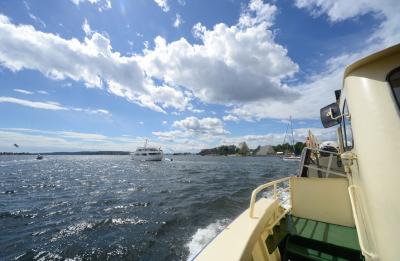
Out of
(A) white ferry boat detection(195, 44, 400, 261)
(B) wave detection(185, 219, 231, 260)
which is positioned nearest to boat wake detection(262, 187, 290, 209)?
(A) white ferry boat detection(195, 44, 400, 261)

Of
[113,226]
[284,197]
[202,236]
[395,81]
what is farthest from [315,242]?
[113,226]

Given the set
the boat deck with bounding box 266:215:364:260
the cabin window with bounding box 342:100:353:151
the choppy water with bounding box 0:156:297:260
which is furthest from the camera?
the choppy water with bounding box 0:156:297:260

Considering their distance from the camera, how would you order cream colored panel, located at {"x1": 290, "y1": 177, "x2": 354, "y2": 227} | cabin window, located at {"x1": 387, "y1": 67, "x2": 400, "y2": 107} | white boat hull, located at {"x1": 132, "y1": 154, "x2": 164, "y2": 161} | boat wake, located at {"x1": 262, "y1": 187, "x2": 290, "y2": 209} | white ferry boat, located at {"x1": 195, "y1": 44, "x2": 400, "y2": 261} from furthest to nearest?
white boat hull, located at {"x1": 132, "y1": 154, "x2": 164, "y2": 161}
boat wake, located at {"x1": 262, "y1": 187, "x2": 290, "y2": 209}
cream colored panel, located at {"x1": 290, "y1": 177, "x2": 354, "y2": 227}
cabin window, located at {"x1": 387, "y1": 67, "x2": 400, "y2": 107}
white ferry boat, located at {"x1": 195, "y1": 44, "x2": 400, "y2": 261}

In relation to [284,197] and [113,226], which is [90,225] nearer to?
[113,226]

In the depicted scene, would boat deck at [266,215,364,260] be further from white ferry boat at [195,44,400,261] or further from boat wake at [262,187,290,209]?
boat wake at [262,187,290,209]

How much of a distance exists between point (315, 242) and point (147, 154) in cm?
8355

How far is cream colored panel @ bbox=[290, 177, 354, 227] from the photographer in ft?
16.9

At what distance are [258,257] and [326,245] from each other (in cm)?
172

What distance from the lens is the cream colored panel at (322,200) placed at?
5.15 metres

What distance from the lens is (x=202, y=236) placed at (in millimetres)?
8398

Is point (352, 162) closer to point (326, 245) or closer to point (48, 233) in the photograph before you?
point (326, 245)

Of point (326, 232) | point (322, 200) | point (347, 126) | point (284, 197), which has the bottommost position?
point (284, 197)

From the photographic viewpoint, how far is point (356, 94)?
2393 mm

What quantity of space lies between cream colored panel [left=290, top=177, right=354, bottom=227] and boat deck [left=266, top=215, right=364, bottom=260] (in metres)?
0.32
